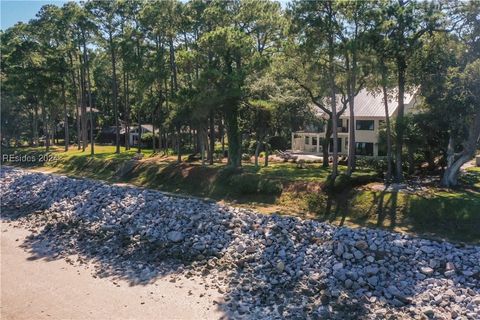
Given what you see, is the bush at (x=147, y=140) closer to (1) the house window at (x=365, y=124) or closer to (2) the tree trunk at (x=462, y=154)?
(1) the house window at (x=365, y=124)

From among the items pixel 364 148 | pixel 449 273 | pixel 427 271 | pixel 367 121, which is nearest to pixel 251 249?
pixel 427 271

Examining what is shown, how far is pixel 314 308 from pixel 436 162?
698 inches

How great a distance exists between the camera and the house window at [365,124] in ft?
131

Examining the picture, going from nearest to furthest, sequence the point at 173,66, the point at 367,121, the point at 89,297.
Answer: the point at 89,297 → the point at 173,66 → the point at 367,121

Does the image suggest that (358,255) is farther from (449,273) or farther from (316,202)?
(316,202)

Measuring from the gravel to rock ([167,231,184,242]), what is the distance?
46mm

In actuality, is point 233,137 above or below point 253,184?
above

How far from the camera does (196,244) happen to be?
17.8 metres

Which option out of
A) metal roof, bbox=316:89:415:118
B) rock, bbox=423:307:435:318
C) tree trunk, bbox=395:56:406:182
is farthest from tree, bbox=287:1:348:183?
metal roof, bbox=316:89:415:118

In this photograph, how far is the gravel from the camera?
42.6 ft

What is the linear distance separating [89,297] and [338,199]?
1207cm

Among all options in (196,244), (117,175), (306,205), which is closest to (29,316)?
(196,244)

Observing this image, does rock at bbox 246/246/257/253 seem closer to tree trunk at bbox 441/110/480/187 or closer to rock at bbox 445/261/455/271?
rock at bbox 445/261/455/271

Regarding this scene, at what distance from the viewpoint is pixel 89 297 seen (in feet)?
46.4
